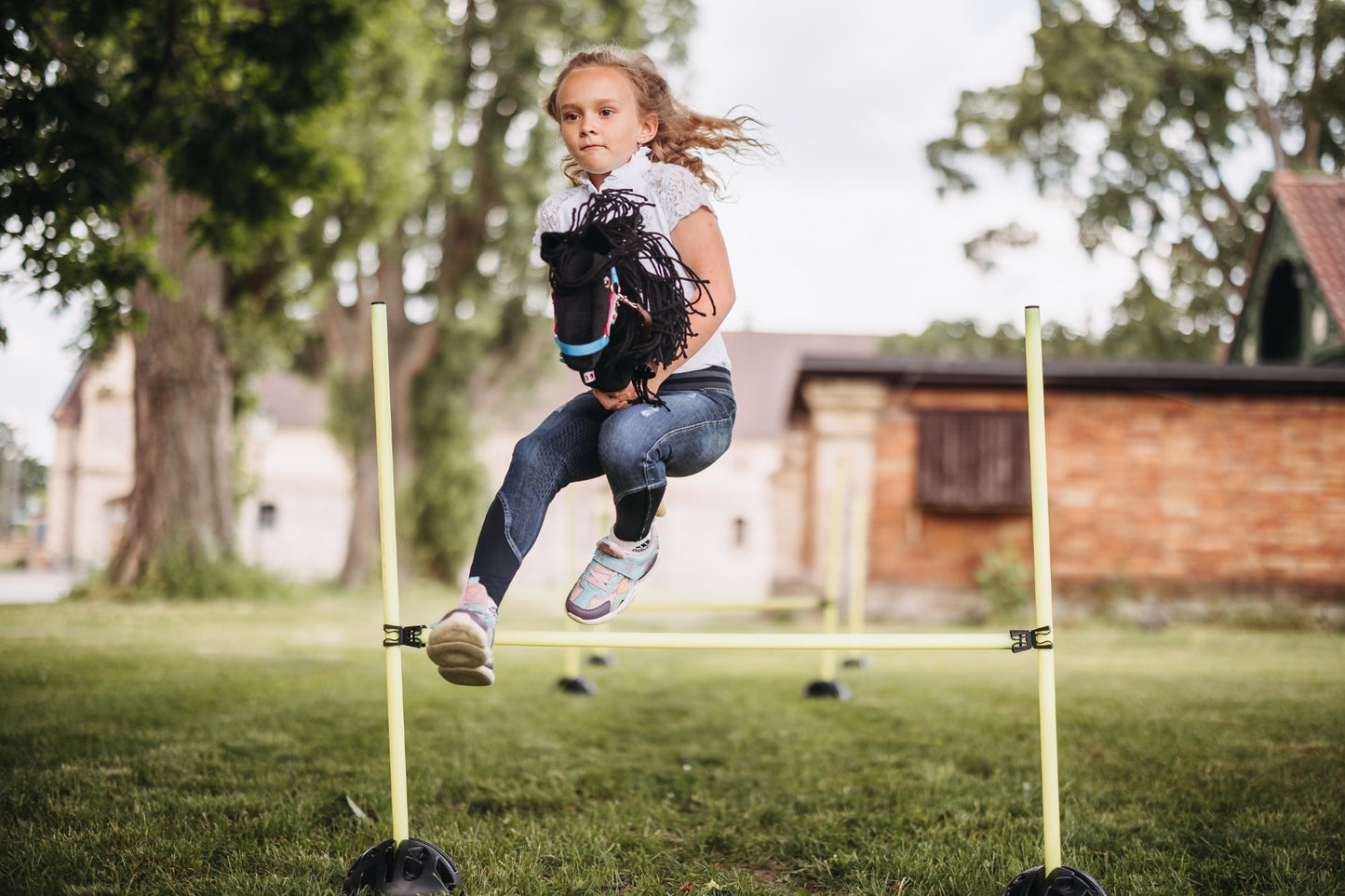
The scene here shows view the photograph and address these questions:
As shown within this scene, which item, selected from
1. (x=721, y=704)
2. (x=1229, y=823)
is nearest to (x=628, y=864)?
(x=1229, y=823)

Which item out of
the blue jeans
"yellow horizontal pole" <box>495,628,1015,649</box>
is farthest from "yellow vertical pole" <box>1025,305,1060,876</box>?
the blue jeans

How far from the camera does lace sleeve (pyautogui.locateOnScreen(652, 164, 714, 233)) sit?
2496 millimetres

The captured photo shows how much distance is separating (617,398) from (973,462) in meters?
9.89

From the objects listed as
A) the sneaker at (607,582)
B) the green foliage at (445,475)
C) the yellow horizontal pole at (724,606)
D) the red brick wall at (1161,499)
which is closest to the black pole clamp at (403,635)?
the sneaker at (607,582)

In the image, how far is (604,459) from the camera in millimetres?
2406

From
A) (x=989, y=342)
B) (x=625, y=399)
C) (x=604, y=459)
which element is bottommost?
(x=604, y=459)

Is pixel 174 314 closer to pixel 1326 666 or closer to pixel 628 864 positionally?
pixel 628 864

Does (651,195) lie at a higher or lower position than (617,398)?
higher

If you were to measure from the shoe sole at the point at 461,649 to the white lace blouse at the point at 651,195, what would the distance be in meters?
0.88

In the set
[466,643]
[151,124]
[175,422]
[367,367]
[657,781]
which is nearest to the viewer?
[466,643]

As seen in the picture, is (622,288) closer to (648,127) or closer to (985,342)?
(648,127)

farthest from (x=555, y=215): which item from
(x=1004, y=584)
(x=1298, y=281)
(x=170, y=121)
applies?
(x=1298, y=281)

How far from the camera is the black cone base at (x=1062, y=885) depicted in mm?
2311

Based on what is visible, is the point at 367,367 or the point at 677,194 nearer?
the point at 677,194
